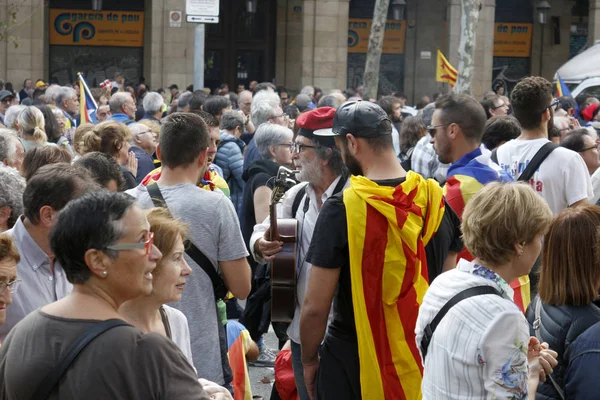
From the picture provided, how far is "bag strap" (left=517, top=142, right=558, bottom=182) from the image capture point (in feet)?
20.9

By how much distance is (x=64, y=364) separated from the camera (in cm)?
264

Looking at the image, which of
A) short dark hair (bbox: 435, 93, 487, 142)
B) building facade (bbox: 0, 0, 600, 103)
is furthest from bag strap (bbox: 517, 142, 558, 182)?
building facade (bbox: 0, 0, 600, 103)

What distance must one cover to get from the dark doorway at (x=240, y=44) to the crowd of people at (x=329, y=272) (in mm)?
26314

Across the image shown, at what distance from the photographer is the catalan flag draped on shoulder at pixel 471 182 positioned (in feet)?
17.6

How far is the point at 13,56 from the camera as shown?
27500mm

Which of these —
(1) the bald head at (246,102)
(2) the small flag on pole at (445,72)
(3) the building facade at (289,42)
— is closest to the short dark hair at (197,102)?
(1) the bald head at (246,102)

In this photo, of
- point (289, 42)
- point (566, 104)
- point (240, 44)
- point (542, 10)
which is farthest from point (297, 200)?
point (542, 10)

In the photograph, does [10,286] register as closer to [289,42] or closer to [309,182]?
[309,182]

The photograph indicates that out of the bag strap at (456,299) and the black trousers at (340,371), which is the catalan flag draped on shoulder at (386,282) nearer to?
the black trousers at (340,371)

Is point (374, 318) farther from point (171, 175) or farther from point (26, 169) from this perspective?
point (26, 169)

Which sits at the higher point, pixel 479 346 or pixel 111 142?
pixel 111 142

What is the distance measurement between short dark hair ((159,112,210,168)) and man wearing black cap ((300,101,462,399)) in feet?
2.50

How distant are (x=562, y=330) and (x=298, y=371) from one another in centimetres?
168

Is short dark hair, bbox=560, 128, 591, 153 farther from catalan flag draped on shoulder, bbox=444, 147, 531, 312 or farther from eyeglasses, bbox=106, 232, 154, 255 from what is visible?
eyeglasses, bbox=106, 232, 154, 255
